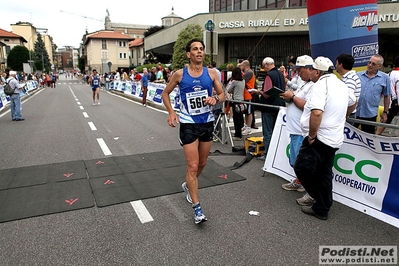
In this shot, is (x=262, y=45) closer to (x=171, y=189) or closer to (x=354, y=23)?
(x=354, y=23)

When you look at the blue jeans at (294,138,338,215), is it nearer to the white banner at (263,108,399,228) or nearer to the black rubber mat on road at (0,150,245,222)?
the white banner at (263,108,399,228)

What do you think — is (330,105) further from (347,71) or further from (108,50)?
(108,50)

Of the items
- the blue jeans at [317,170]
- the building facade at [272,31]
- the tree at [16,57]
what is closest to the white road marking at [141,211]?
the blue jeans at [317,170]

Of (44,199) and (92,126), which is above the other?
(92,126)

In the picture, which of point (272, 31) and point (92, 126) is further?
point (272, 31)

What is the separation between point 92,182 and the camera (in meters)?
5.06

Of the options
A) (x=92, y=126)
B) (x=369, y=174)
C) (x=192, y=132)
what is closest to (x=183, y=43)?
(x=92, y=126)

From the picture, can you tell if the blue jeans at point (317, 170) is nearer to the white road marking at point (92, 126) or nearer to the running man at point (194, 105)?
the running man at point (194, 105)

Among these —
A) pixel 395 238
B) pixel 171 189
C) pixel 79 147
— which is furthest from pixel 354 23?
pixel 79 147

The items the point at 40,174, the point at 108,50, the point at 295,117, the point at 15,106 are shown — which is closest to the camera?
the point at 295,117

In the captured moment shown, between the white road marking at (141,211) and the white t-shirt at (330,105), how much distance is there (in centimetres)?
228

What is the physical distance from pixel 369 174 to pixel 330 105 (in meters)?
1.18

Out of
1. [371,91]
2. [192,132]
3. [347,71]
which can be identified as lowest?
[192,132]

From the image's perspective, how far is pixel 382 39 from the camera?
2712cm
